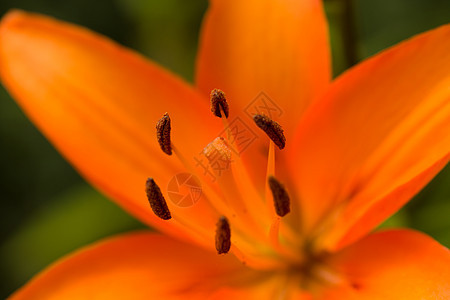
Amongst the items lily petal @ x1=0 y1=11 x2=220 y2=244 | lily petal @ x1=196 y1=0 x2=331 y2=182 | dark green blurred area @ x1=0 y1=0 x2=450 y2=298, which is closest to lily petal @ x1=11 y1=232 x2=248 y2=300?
lily petal @ x1=0 y1=11 x2=220 y2=244

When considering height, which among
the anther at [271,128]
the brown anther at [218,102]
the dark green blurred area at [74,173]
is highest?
the anther at [271,128]

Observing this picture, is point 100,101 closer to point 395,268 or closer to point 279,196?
point 279,196

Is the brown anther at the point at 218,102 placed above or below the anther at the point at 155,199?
above

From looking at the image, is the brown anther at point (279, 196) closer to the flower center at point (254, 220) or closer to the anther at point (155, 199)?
the flower center at point (254, 220)

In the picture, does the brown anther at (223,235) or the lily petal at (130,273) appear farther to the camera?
the lily petal at (130,273)

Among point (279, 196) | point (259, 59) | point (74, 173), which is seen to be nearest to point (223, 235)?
point (279, 196)

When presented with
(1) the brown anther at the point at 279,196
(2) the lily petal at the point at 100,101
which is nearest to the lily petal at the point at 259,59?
(2) the lily petal at the point at 100,101

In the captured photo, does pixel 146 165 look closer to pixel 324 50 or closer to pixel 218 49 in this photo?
pixel 218 49

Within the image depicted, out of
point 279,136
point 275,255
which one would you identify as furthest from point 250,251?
point 279,136
